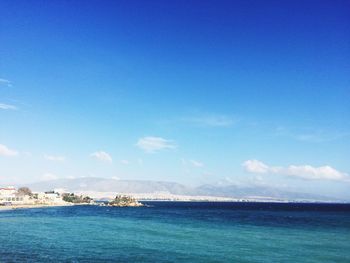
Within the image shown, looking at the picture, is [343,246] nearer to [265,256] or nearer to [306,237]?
[306,237]

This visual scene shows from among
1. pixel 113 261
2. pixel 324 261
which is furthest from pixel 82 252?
pixel 324 261

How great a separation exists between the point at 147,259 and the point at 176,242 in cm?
1245

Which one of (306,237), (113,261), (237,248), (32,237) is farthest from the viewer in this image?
(306,237)

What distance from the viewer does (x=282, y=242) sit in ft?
167

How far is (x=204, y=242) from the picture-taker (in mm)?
49688

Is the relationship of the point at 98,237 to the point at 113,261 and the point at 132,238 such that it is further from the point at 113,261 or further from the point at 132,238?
the point at 113,261

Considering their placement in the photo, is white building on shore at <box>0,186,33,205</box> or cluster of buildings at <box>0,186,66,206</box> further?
cluster of buildings at <box>0,186,66,206</box>

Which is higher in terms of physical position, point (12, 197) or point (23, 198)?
point (12, 197)

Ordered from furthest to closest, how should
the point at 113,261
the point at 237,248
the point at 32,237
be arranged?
the point at 32,237, the point at 237,248, the point at 113,261

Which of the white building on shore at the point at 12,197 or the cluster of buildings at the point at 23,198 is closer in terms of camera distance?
the white building on shore at the point at 12,197

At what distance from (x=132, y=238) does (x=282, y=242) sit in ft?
68.9

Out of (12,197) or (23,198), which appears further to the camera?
(23,198)

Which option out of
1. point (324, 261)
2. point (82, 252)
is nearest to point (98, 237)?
point (82, 252)

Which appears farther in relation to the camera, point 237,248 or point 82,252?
point 237,248
